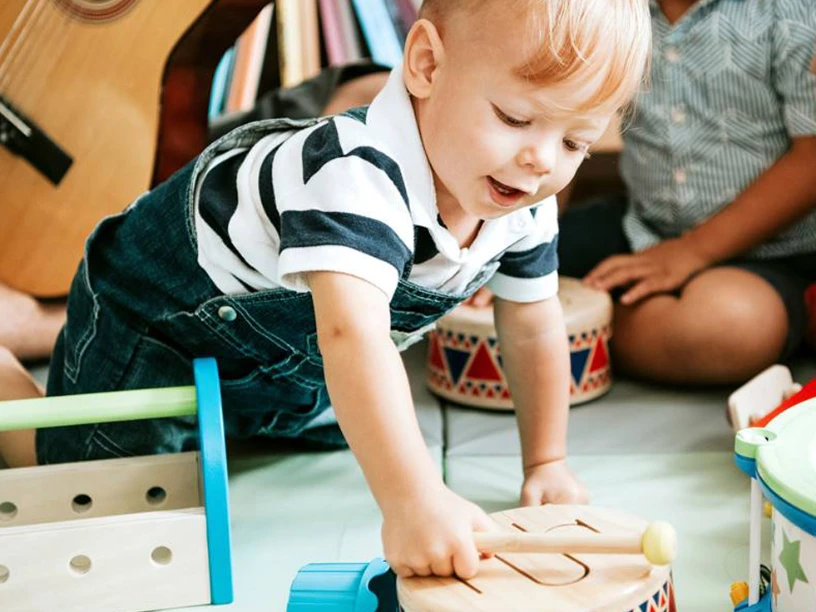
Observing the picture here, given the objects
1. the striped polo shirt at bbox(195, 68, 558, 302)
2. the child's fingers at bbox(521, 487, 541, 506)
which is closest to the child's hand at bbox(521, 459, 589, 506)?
the child's fingers at bbox(521, 487, 541, 506)

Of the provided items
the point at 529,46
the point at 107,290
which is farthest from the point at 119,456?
the point at 529,46

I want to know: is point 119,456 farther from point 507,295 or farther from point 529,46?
point 529,46

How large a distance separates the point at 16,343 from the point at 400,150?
0.66 m

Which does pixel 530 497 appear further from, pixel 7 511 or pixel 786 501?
pixel 7 511

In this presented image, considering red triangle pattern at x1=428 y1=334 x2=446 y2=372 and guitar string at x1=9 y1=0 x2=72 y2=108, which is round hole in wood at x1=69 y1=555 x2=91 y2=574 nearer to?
red triangle pattern at x1=428 y1=334 x2=446 y2=372

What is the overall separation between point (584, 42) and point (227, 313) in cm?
36

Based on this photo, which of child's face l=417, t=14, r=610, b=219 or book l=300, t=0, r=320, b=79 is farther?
book l=300, t=0, r=320, b=79

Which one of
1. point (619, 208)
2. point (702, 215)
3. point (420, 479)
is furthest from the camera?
point (619, 208)

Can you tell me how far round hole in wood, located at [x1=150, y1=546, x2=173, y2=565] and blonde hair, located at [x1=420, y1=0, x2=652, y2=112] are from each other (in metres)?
0.41

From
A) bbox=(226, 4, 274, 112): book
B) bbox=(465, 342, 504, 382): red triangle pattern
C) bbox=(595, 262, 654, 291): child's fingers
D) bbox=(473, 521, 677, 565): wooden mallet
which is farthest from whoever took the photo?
bbox=(226, 4, 274, 112): book

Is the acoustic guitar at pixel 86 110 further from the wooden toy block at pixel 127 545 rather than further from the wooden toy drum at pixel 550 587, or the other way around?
the wooden toy drum at pixel 550 587

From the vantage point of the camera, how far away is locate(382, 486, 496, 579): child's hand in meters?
0.59

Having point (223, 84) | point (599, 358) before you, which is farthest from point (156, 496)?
point (223, 84)

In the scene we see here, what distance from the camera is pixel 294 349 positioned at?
34.0 inches
